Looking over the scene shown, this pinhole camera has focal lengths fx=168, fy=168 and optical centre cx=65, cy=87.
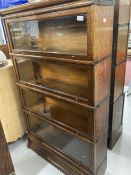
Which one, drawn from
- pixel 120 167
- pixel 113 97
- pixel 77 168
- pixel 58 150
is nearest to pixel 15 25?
pixel 113 97

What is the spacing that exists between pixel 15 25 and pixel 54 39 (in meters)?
0.39

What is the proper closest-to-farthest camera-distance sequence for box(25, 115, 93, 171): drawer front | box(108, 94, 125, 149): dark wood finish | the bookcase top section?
the bookcase top section
box(25, 115, 93, 171): drawer front
box(108, 94, 125, 149): dark wood finish

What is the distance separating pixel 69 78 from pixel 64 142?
692mm

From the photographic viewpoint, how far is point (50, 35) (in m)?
1.52

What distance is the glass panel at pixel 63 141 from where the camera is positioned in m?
1.57

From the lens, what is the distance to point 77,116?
1.61m

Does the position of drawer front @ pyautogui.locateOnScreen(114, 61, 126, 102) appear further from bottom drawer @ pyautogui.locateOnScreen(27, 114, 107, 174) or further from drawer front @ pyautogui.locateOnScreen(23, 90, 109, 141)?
bottom drawer @ pyautogui.locateOnScreen(27, 114, 107, 174)

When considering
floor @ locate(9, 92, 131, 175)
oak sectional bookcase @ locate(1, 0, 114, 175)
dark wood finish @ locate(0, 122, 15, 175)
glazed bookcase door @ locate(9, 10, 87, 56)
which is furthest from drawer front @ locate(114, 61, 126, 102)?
dark wood finish @ locate(0, 122, 15, 175)

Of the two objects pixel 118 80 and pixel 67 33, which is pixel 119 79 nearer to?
pixel 118 80

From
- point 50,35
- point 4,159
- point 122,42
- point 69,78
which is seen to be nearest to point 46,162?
point 4,159

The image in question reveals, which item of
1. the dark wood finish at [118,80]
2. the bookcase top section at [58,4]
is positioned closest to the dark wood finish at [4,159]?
the bookcase top section at [58,4]

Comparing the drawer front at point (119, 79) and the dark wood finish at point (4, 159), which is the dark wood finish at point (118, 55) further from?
the dark wood finish at point (4, 159)

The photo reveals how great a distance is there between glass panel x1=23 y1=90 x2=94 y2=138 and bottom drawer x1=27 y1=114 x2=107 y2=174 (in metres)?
0.10

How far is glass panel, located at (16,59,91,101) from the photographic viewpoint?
4.67 ft
